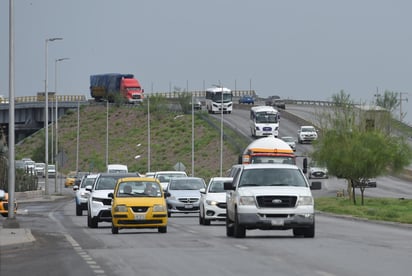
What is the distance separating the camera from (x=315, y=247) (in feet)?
90.7

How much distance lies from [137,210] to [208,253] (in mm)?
10332

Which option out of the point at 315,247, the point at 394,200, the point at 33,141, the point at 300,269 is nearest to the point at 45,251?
the point at 315,247

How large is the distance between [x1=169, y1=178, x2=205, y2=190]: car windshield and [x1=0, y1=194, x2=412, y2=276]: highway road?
12014 mm

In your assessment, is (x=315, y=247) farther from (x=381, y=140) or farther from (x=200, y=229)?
(x=381, y=140)

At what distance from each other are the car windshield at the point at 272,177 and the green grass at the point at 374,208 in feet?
34.9

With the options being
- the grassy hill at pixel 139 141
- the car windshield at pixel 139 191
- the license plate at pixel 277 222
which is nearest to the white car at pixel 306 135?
the grassy hill at pixel 139 141

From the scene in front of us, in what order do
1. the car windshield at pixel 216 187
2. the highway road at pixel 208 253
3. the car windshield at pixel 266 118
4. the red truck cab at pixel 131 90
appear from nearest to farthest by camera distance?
1. the highway road at pixel 208 253
2. the car windshield at pixel 216 187
3. the car windshield at pixel 266 118
4. the red truck cab at pixel 131 90

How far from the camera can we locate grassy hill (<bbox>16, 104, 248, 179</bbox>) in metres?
124

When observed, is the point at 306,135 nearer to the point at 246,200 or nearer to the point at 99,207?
the point at 99,207

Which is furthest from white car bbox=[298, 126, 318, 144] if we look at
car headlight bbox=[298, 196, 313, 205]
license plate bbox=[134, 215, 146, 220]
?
car headlight bbox=[298, 196, 313, 205]

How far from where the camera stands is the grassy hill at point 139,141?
12362 cm

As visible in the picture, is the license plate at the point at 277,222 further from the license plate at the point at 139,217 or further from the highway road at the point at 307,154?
the highway road at the point at 307,154

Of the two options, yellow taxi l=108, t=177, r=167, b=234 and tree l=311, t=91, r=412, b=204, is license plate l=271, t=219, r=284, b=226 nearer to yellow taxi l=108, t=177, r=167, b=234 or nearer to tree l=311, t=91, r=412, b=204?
yellow taxi l=108, t=177, r=167, b=234

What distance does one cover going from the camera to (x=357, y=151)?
7288cm
